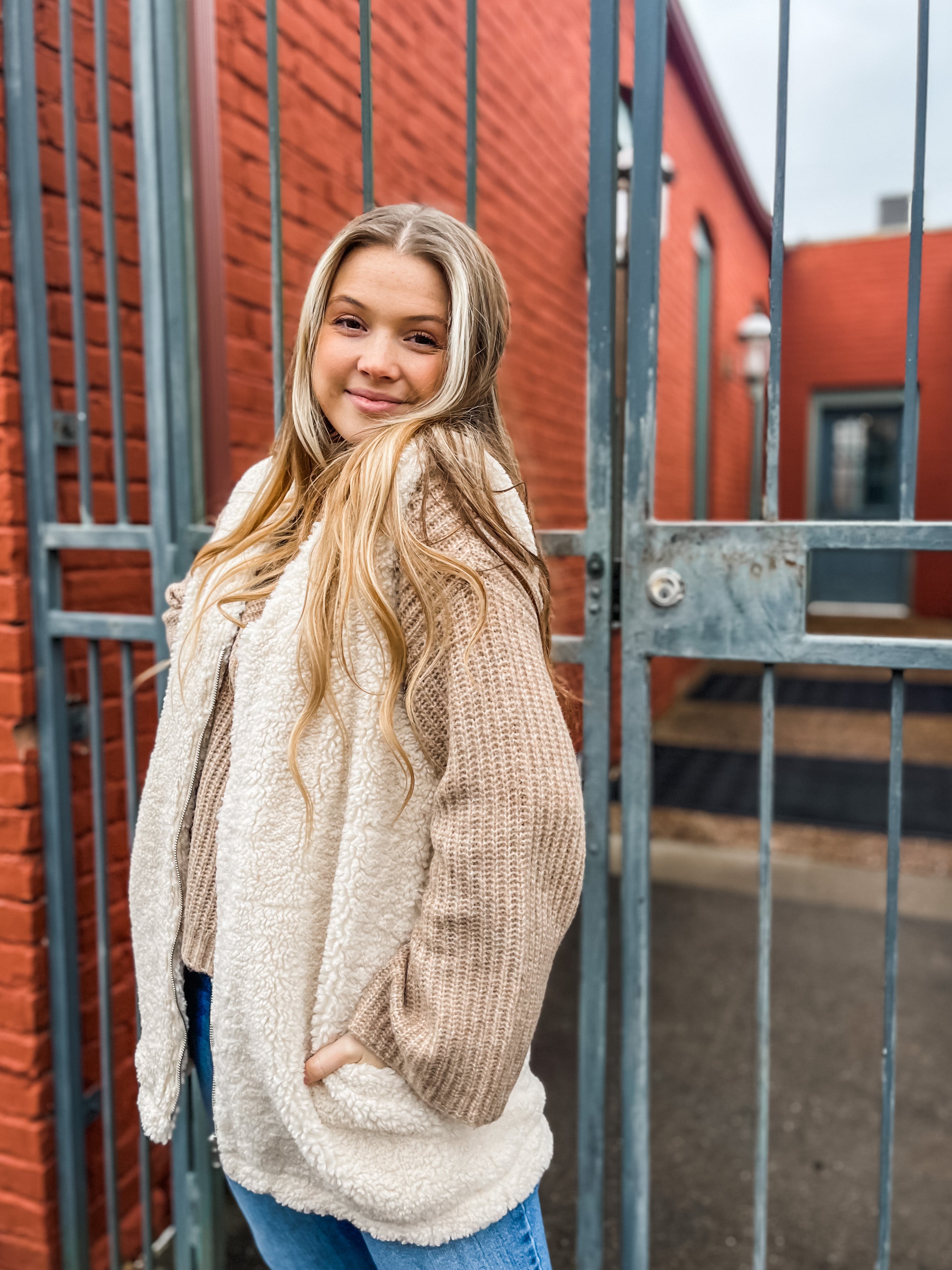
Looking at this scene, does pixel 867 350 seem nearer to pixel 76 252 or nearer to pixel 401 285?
pixel 76 252

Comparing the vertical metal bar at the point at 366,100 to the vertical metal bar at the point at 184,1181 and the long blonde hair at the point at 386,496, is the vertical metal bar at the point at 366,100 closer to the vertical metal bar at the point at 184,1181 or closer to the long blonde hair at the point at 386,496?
the long blonde hair at the point at 386,496

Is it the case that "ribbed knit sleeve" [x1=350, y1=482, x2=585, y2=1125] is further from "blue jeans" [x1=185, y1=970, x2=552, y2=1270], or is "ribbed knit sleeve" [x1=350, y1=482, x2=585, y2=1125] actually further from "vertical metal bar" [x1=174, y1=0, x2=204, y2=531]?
"vertical metal bar" [x1=174, y1=0, x2=204, y2=531]

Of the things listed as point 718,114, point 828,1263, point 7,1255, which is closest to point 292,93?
point 7,1255

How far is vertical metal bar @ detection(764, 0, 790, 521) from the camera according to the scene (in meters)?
1.32

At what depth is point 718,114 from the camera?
25.1 feet

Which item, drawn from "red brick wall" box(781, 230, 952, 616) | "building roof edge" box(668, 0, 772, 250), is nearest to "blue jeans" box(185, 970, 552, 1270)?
"building roof edge" box(668, 0, 772, 250)

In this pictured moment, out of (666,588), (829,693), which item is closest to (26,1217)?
(666,588)

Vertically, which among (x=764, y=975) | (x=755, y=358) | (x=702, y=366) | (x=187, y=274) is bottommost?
(x=764, y=975)

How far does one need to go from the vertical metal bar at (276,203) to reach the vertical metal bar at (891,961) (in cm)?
104

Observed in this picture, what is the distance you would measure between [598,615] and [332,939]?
0.65m

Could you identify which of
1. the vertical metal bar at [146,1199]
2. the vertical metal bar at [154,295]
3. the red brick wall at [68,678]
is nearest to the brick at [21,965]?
the red brick wall at [68,678]

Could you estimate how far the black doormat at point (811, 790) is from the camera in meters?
5.22

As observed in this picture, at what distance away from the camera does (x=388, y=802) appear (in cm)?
108

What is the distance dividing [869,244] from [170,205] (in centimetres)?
1194
